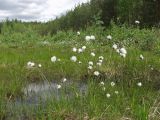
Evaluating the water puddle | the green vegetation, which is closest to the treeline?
the green vegetation

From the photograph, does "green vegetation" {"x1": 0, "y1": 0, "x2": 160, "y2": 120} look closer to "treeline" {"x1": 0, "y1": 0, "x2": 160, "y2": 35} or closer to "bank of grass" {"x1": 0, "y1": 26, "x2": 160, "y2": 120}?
"bank of grass" {"x1": 0, "y1": 26, "x2": 160, "y2": 120}

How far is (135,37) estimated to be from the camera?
1470cm

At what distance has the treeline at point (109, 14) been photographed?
18.9 meters

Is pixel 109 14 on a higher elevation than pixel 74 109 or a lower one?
higher

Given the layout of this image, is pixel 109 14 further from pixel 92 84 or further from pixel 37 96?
pixel 92 84

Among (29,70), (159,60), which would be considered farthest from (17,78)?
(159,60)

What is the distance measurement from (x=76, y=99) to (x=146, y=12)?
46.3 ft

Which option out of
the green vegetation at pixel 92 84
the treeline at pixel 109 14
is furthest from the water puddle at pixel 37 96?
the treeline at pixel 109 14

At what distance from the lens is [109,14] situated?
20594 millimetres

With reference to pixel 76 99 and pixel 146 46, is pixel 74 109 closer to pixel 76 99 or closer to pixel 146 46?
pixel 76 99

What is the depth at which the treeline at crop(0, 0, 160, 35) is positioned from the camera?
1891cm

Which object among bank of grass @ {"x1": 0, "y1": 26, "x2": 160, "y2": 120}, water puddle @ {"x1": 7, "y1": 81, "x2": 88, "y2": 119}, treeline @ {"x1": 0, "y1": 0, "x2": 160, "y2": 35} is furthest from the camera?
treeline @ {"x1": 0, "y1": 0, "x2": 160, "y2": 35}

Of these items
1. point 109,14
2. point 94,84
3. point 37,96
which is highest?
point 109,14

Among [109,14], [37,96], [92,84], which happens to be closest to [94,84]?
[92,84]
